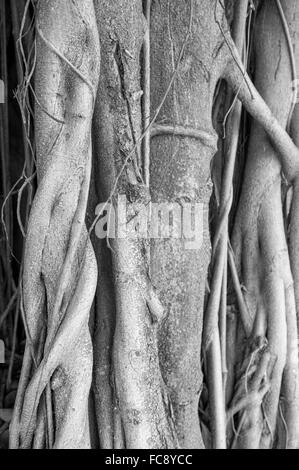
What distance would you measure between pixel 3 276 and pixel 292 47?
88 centimetres

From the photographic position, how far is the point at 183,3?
996mm

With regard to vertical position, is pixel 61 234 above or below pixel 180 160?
below

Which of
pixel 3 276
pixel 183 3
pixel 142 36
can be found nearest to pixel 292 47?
pixel 183 3

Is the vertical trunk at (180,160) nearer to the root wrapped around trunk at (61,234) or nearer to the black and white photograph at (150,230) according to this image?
the black and white photograph at (150,230)

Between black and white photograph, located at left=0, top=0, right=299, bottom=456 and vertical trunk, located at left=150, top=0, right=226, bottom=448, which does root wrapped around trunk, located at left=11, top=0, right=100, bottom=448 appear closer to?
black and white photograph, located at left=0, top=0, right=299, bottom=456

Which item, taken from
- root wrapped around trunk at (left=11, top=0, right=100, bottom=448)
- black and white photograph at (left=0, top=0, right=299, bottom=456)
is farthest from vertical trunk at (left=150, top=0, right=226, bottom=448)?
root wrapped around trunk at (left=11, top=0, right=100, bottom=448)

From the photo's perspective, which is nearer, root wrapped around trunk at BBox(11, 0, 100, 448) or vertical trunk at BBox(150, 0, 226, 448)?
root wrapped around trunk at BBox(11, 0, 100, 448)

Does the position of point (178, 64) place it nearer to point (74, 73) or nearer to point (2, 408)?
point (74, 73)

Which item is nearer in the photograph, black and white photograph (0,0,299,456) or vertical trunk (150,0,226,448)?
black and white photograph (0,0,299,456)
